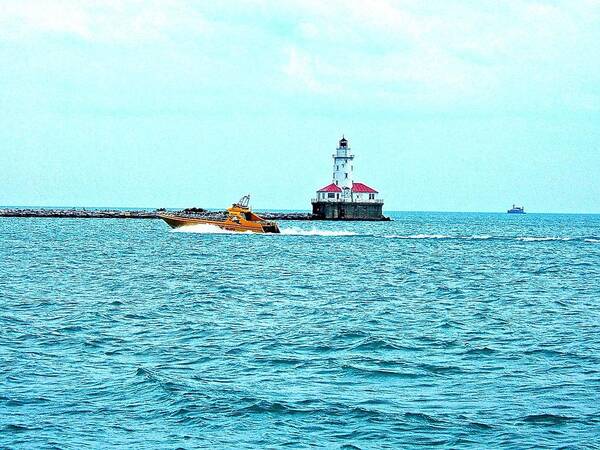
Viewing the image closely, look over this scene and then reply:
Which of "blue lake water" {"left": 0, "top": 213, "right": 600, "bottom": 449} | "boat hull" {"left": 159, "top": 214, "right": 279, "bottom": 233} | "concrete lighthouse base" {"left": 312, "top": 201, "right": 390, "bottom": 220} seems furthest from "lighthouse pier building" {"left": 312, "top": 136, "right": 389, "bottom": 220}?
"blue lake water" {"left": 0, "top": 213, "right": 600, "bottom": 449}

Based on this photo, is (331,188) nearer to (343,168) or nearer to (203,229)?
(343,168)

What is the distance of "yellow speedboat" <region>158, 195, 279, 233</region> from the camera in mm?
84000

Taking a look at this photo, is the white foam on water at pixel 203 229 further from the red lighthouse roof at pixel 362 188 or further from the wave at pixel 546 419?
the wave at pixel 546 419

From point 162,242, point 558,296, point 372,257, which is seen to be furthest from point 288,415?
point 162,242

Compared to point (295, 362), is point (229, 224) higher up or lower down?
higher up

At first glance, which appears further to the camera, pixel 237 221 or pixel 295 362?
pixel 237 221

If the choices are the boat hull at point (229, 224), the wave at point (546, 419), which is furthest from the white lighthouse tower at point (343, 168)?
the wave at point (546, 419)

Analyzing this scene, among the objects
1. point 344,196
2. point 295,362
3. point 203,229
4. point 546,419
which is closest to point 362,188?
point 344,196

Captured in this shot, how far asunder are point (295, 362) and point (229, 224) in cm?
6774

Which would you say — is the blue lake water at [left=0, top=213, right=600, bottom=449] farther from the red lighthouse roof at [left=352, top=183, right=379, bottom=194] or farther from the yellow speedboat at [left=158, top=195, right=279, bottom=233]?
the red lighthouse roof at [left=352, top=183, right=379, bottom=194]

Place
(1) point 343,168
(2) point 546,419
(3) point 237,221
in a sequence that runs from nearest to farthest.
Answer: (2) point 546,419 → (3) point 237,221 → (1) point 343,168

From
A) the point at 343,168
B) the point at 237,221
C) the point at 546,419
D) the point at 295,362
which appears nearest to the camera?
the point at 546,419

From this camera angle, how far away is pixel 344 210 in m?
135

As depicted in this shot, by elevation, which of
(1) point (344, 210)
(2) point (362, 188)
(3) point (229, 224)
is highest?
(2) point (362, 188)
